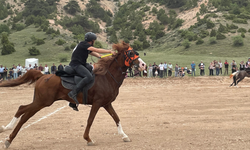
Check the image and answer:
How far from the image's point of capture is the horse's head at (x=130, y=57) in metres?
7.20

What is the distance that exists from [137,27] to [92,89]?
10552 centimetres

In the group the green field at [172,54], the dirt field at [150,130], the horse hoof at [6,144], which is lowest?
the dirt field at [150,130]

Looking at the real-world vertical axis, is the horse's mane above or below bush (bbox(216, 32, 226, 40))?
below

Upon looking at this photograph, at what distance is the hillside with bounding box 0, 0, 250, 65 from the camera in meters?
60.8

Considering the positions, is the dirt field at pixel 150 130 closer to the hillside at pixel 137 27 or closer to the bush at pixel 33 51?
the hillside at pixel 137 27

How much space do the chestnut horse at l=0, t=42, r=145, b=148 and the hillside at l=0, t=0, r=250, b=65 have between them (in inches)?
1758

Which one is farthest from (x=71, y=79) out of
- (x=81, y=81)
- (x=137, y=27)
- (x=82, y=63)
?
(x=137, y=27)

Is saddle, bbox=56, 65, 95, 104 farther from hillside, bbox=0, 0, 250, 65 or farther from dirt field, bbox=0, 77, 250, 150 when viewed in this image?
hillside, bbox=0, 0, 250, 65

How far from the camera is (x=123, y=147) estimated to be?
640cm

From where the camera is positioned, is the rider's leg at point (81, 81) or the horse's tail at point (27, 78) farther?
the horse's tail at point (27, 78)

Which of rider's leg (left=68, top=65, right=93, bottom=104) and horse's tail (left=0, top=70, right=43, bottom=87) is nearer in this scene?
rider's leg (left=68, top=65, right=93, bottom=104)

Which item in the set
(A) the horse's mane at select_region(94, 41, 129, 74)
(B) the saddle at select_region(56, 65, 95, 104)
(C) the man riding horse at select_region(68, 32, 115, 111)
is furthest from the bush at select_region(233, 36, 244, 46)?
(B) the saddle at select_region(56, 65, 95, 104)

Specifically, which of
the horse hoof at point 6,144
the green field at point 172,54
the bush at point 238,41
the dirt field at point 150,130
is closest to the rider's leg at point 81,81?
the dirt field at point 150,130

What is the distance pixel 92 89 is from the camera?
7.04 metres
